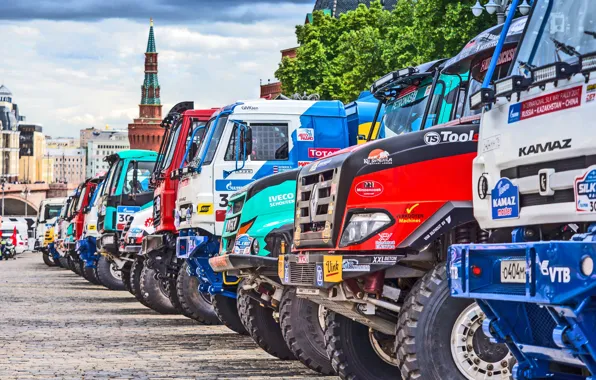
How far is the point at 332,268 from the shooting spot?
9617 millimetres

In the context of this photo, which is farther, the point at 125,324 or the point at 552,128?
the point at 125,324

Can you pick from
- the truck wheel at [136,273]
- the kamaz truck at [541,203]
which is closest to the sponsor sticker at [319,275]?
the kamaz truck at [541,203]

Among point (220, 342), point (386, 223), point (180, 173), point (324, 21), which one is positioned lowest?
point (220, 342)

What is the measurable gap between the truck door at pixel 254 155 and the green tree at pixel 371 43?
20753 millimetres

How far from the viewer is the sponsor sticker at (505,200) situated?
755 centimetres

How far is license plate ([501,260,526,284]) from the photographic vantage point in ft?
22.8

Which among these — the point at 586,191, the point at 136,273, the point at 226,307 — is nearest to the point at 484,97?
the point at 586,191

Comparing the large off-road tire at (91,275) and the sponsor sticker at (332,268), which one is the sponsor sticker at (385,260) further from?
the large off-road tire at (91,275)

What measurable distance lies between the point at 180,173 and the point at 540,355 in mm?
11488

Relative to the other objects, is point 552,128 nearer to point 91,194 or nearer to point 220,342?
point 220,342

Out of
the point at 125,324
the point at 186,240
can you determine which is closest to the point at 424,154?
the point at 186,240

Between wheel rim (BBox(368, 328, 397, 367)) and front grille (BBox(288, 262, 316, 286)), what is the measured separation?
61 centimetres

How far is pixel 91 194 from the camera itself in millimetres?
36094

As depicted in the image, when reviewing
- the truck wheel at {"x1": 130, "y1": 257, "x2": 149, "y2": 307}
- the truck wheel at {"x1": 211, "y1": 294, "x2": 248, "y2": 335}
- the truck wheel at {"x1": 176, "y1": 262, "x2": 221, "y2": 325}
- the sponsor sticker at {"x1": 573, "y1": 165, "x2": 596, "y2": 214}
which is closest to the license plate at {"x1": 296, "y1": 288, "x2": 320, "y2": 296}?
the sponsor sticker at {"x1": 573, "y1": 165, "x2": 596, "y2": 214}
